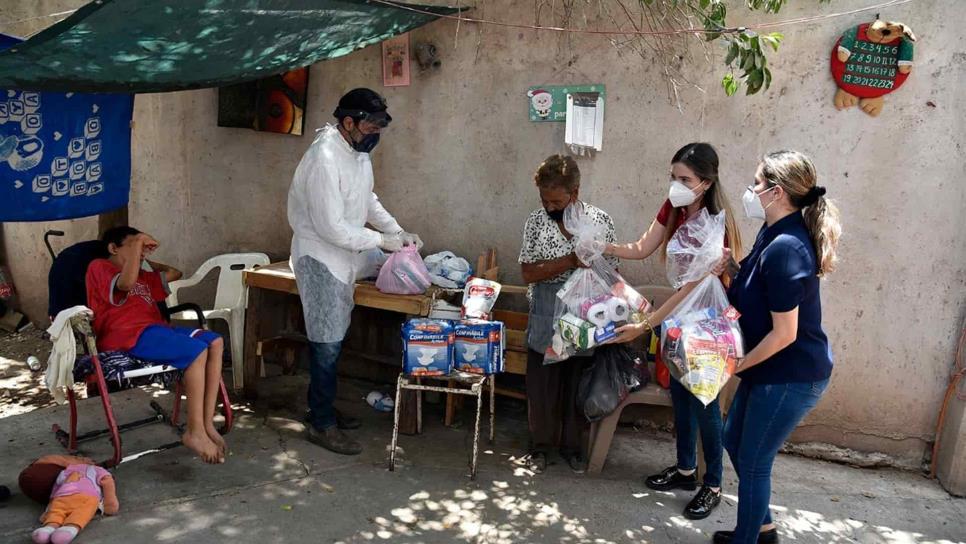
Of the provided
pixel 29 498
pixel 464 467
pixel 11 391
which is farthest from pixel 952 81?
pixel 11 391

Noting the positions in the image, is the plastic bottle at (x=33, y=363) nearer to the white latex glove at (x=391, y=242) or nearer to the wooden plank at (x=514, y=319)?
the white latex glove at (x=391, y=242)

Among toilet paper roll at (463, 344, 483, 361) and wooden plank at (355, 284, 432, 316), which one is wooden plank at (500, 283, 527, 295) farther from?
toilet paper roll at (463, 344, 483, 361)

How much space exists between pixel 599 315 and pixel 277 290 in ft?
7.66

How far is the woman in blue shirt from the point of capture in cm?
302

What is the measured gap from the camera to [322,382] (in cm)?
450

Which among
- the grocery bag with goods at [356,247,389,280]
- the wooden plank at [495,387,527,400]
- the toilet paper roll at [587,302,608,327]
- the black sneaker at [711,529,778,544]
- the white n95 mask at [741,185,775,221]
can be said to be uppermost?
the white n95 mask at [741,185,775,221]

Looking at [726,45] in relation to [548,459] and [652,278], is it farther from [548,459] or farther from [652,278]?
[548,459]

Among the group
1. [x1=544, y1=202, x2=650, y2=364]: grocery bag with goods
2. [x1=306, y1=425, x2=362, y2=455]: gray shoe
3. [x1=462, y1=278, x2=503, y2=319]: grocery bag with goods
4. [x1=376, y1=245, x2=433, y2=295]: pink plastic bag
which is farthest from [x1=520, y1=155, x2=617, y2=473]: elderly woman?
[x1=306, y1=425, x2=362, y2=455]: gray shoe

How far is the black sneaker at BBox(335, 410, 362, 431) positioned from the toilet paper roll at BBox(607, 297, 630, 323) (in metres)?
1.92

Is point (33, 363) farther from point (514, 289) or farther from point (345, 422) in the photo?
point (514, 289)

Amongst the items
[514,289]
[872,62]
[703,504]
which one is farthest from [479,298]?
[872,62]

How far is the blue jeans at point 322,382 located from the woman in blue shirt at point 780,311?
2280 millimetres

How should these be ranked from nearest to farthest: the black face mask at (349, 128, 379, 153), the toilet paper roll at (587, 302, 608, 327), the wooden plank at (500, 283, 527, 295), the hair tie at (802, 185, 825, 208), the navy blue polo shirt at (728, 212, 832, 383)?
the navy blue polo shirt at (728, 212, 832, 383) → the hair tie at (802, 185, 825, 208) → the toilet paper roll at (587, 302, 608, 327) → the black face mask at (349, 128, 379, 153) → the wooden plank at (500, 283, 527, 295)

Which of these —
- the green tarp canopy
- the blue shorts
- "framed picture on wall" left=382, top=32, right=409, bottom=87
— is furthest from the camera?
"framed picture on wall" left=382, top=32, right=409, bottom=87
